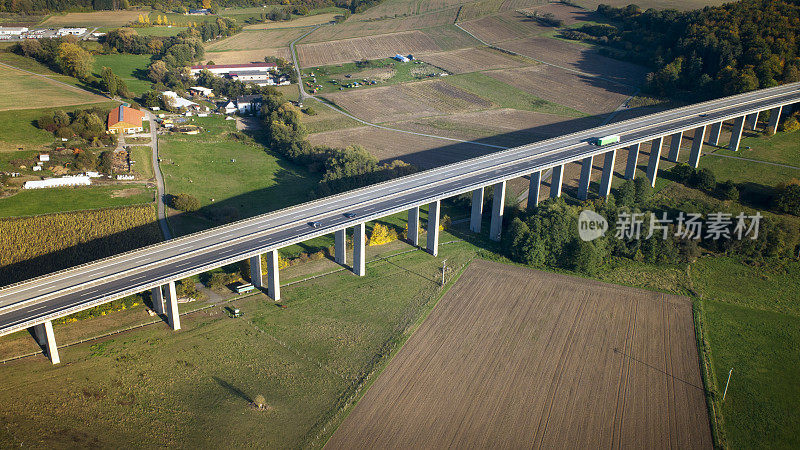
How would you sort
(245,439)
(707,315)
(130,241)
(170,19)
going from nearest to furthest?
1. (245,439)
2. (707,315)
3. (130,241)
4. (170,19)

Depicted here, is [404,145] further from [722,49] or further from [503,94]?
[722,49]

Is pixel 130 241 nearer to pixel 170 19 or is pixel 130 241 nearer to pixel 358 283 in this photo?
pixel 358 283

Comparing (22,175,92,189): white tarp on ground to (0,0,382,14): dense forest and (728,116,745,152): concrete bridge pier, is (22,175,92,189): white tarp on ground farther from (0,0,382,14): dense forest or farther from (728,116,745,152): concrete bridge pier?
(0,0,382,14): dense forest

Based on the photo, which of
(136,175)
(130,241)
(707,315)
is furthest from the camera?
(136,175)

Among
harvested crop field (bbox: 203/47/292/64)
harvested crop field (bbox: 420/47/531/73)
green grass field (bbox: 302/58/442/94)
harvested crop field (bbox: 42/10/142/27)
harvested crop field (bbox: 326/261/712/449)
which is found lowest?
harvested crop field (bbox: 326/261/712/449)

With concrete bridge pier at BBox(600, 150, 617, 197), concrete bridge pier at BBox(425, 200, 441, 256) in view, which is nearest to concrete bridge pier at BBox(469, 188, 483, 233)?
concrete bridge pier at BBox(425, 200, 441, 256)

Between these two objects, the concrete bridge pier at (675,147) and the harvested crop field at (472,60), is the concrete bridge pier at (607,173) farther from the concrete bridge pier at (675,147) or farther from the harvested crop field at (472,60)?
the harvested crop field at (472,60)

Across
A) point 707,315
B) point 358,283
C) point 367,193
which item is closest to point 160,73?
point 367,193
